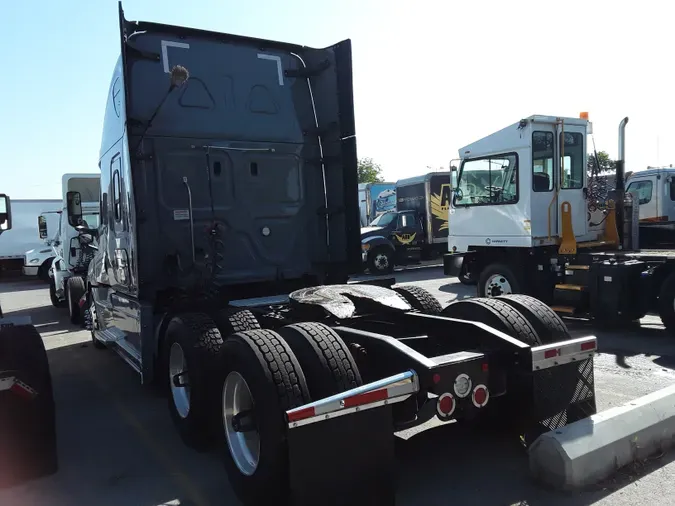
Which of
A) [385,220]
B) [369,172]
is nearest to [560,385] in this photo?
[385,220]

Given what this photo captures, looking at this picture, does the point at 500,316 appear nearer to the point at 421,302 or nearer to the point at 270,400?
the point at 421,302

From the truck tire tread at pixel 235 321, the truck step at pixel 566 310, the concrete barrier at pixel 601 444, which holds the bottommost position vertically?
the truck step at pixel 566 310

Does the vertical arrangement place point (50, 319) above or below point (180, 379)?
below

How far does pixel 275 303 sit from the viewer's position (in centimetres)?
495

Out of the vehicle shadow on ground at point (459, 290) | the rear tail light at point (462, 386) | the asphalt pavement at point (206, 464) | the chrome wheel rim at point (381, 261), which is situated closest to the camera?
the rear tail light at point (462, 386)

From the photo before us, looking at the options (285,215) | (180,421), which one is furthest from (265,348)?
(285,215)

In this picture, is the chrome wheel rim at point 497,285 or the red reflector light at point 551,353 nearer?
the red reflector light at point 551,353

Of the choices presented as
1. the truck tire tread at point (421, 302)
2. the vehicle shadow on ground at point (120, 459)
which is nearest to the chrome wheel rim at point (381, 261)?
the vehicle shadow on ground at point (120, 459)

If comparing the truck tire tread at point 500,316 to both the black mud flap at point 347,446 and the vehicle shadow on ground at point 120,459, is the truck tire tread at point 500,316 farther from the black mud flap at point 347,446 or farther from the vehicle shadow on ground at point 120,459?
the vehicle shadow on ground at point 120,459

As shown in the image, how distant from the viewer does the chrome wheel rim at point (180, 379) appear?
457 centimetres

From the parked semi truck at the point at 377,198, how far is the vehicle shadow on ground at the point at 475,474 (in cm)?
2249

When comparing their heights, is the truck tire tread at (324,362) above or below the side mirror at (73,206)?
below

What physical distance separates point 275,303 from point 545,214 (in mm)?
6355

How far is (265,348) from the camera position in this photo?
3.30 metres
